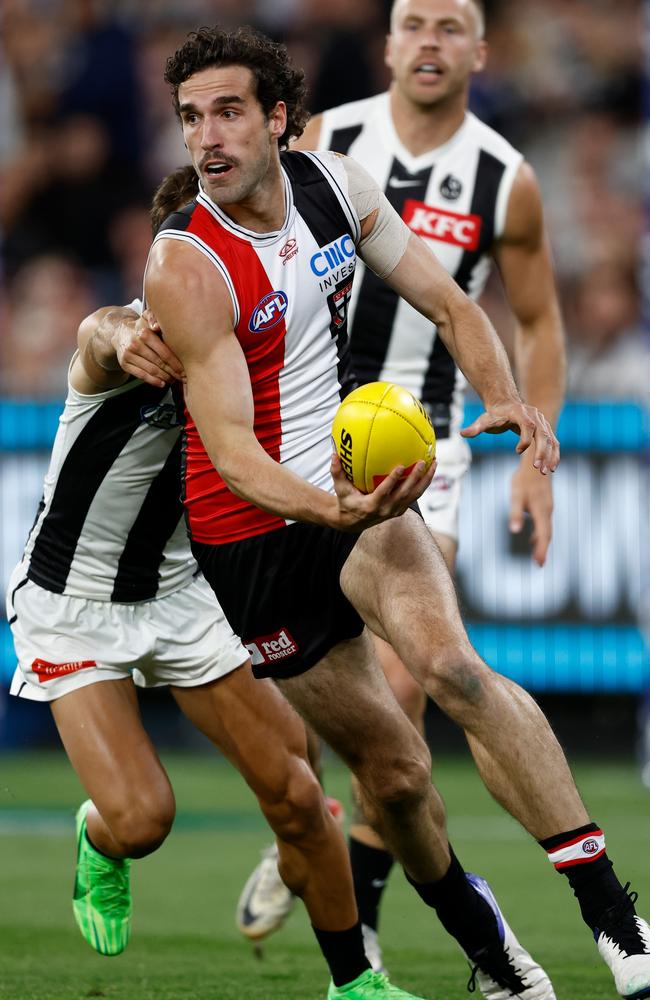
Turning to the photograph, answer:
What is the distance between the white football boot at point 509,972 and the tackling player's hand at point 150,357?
187 cm

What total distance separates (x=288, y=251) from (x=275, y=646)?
1.12 m

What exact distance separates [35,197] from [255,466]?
931 centimetres

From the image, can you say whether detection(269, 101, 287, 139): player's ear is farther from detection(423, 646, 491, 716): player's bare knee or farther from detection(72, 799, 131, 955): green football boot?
detection(72, 799, 131, 955): green football boot

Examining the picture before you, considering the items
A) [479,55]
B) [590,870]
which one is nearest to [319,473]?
[590,870]

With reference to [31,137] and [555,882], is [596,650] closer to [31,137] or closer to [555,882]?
[555,882]

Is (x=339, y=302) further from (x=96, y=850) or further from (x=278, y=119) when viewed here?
(x=96, y=850)

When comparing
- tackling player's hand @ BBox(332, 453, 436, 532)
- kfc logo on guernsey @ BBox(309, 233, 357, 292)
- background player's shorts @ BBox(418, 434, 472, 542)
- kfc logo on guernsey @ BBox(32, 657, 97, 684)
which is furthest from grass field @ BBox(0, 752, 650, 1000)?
kfc logo on guernsey @ BBox(309, 233, 357, 292)

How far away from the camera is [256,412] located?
4.82 metres

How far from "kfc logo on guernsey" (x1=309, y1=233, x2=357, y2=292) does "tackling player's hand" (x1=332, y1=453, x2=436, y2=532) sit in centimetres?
84

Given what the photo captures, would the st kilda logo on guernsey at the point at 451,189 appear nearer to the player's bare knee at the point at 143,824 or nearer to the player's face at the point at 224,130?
the player's face at the point at 224,130

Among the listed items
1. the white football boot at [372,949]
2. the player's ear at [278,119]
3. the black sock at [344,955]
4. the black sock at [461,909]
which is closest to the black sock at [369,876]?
the white football boot at [372,949]

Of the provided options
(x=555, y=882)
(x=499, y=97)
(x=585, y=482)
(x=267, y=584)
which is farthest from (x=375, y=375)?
(x=499, y=97)

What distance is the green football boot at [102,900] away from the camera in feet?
18.1

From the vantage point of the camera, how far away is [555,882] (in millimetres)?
7574
